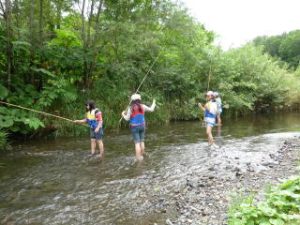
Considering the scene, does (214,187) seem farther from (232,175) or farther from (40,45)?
(40,45)

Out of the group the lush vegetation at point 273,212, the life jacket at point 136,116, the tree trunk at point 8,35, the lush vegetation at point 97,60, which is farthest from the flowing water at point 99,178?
the tree trunk at point 8,35

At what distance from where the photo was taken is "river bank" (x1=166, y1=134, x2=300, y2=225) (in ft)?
19.3

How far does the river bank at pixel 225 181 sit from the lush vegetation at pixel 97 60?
6.88m

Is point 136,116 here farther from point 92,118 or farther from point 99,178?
point 99,178

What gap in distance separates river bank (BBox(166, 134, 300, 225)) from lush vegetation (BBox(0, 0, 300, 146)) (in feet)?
22.6

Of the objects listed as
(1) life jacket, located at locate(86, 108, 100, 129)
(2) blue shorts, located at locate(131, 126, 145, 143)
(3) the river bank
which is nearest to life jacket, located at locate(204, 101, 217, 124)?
(3) the river bank

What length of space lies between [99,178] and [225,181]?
3.18 metres

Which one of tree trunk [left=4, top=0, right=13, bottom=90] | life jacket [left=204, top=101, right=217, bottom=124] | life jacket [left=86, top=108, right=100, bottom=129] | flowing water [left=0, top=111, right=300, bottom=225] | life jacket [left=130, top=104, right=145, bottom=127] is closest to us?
flowing water [left=0, top=111, right=300, bottom=225]

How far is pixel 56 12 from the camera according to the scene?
17.9 meters

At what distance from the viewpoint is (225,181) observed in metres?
7.79

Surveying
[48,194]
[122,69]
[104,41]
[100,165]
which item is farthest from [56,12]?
[48,194]

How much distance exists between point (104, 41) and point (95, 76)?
110 inches

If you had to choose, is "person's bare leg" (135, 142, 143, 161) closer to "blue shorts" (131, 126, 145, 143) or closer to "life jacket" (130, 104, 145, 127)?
"blue shorts" (131, 126, 145, 143)

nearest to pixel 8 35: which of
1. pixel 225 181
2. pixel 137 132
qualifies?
pixel 137 132
